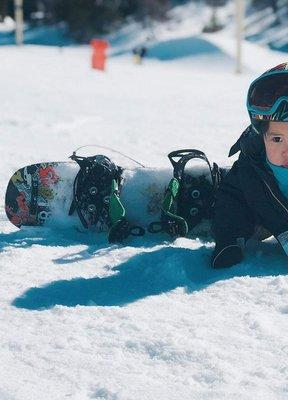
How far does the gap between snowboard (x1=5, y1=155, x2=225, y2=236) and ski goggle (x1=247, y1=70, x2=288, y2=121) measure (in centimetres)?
75

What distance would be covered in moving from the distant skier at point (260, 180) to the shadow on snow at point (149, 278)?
9 cm

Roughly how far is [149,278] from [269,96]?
94cm

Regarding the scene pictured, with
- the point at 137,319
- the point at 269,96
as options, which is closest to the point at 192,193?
the point at 269,96

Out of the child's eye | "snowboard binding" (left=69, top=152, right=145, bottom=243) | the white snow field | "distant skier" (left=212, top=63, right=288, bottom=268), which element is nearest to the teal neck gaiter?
"distant skier" (left=212, top=63, right=288, bottom=268)

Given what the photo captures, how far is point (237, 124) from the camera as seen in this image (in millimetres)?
8969

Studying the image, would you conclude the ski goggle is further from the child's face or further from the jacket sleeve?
the jacket sleeve

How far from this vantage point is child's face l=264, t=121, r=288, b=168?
313 cm

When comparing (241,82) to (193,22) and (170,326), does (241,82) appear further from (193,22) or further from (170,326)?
(193,22)

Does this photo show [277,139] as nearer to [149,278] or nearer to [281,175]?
[281,175]

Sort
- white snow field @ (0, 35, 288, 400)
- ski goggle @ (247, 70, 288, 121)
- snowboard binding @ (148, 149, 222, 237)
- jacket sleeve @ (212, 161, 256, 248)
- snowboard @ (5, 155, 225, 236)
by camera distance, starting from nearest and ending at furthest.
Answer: white snow field @ (0, 35, 288, 400) < ski goggle @ (247, 70, 288, 121) < jacket sleeve @ (212, 161, 256, 248) < snowboard binding @ (148, 149, 222, 237) < snowboard @ (5, 155, 225, 236)

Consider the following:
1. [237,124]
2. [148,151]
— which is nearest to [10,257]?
[148,151]

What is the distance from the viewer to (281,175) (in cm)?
317

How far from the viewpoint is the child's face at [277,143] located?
3.13 metres

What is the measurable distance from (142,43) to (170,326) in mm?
31710
